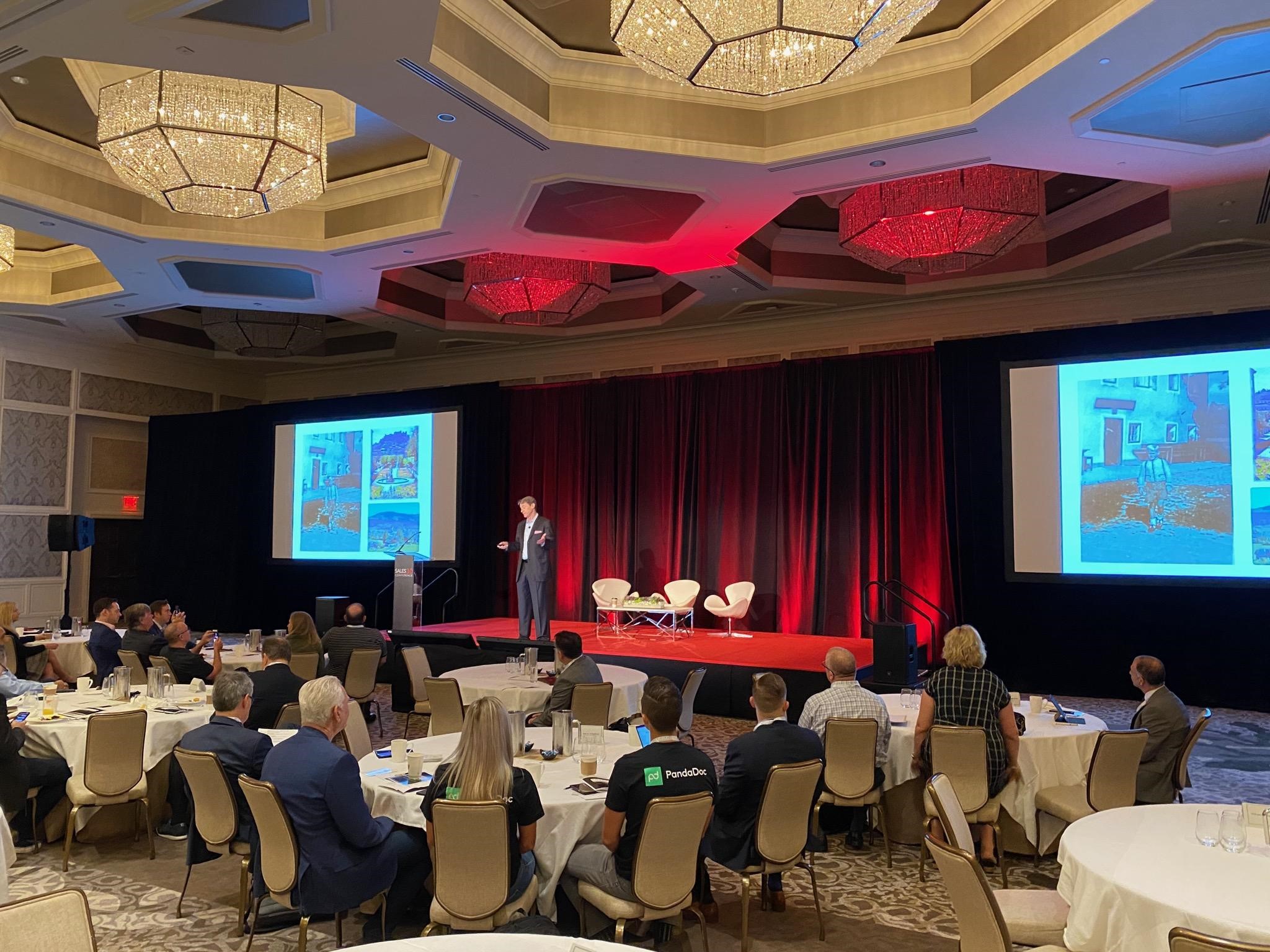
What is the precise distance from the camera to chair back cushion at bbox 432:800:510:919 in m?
3.13

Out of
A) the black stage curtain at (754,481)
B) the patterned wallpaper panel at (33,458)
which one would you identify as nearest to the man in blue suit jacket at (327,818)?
the black stage curtain at (754,481)

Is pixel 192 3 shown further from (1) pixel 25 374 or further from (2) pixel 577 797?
(1) pixel 25 374

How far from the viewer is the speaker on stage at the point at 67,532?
12.5 metres

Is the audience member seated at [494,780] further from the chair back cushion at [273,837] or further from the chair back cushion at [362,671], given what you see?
the chair back cushion at [362,671]

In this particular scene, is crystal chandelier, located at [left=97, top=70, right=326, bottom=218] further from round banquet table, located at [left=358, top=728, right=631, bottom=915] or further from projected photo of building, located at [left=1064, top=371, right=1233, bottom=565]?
projected photo of building, located at [left=1064, top=371, right=1233, bottom=565]

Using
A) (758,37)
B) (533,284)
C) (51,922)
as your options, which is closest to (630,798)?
(51,922)

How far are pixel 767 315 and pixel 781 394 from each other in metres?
1.09

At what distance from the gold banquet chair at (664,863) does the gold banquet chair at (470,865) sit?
1.35ft

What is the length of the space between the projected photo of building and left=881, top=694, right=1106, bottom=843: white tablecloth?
407 centimetres

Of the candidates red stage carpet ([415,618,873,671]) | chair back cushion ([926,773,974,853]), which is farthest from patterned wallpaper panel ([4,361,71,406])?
chair back cushion ([926,773,974,853])

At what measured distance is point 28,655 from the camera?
795 centimetres

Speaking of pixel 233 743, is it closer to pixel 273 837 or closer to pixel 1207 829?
pixel 273 837

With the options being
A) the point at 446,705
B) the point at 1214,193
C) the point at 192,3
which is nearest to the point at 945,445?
the point at 1214,193

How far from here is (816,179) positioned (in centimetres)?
743
